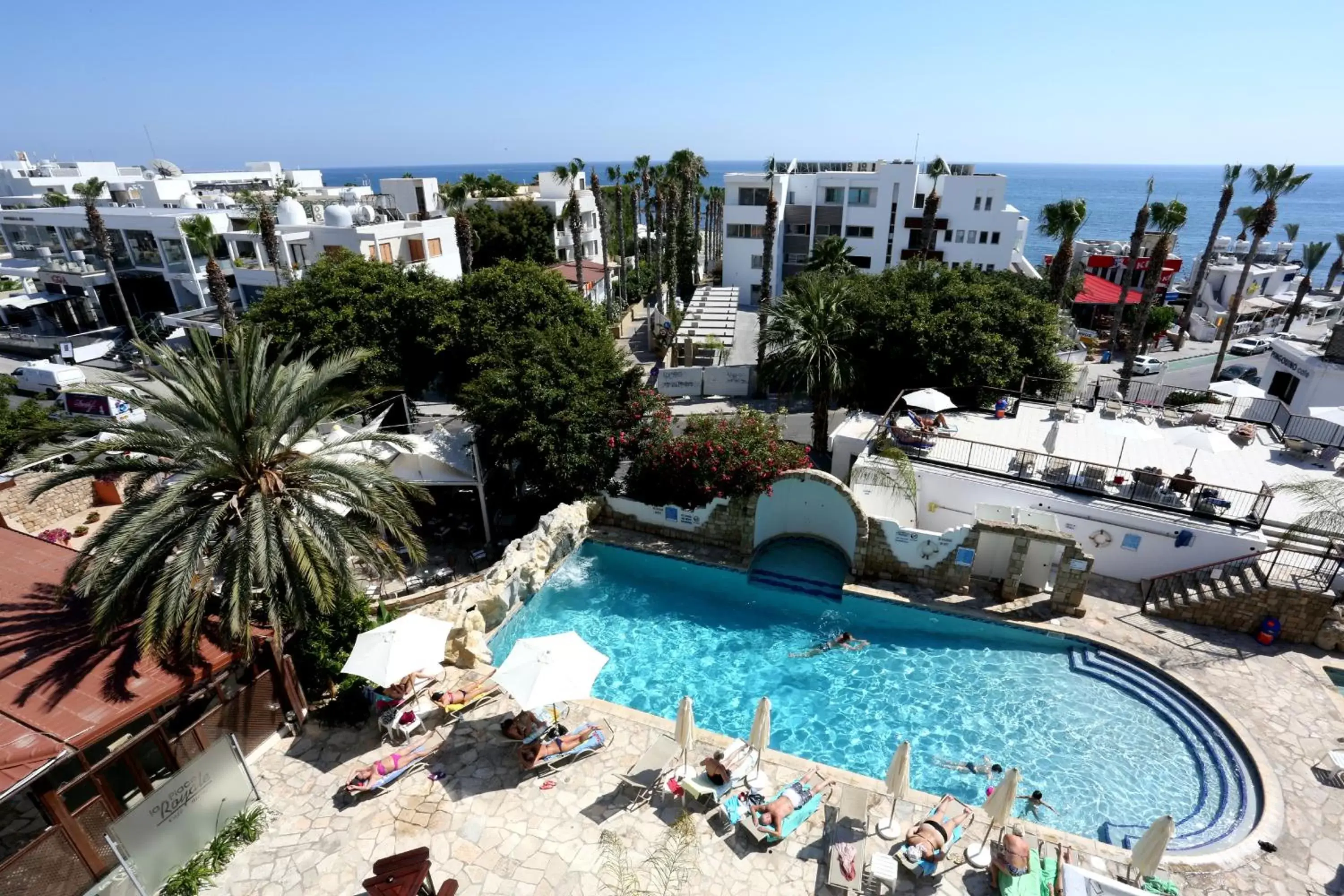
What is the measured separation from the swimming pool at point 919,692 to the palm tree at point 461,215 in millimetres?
25328

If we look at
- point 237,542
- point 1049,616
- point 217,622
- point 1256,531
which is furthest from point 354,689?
point 1256,531

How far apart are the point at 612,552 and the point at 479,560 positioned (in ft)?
14.0

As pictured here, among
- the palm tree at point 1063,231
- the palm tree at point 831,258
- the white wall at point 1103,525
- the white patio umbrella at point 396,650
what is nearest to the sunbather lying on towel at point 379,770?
the white patio umbrella at point 396,650

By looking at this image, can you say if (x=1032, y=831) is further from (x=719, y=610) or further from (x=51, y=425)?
(x=51, y=425)

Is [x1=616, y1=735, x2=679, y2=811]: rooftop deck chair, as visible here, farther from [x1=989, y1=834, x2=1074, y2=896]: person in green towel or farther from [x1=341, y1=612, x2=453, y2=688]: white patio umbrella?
[x1=989, y1=834, x2=1074, y2=896]: person in green towel

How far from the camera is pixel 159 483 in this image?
71.8 feet

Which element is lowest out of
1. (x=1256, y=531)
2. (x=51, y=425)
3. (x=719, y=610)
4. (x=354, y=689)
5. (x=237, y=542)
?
(x=719, y=610)

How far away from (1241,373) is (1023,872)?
46.8 metres

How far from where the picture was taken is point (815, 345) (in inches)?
1008

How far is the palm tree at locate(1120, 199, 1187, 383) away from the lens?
35.0 meters

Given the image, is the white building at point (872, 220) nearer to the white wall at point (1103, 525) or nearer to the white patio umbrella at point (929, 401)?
the white patio umbrella at point (929, 401)

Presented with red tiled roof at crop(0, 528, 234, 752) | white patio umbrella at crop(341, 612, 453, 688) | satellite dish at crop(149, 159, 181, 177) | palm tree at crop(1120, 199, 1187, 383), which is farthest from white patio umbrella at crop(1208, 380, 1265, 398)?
satellite dish at crop(149, 159, 181, 177)

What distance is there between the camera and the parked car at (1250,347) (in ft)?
164

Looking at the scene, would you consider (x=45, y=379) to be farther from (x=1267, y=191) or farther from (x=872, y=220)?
(x=1267, y=191)
